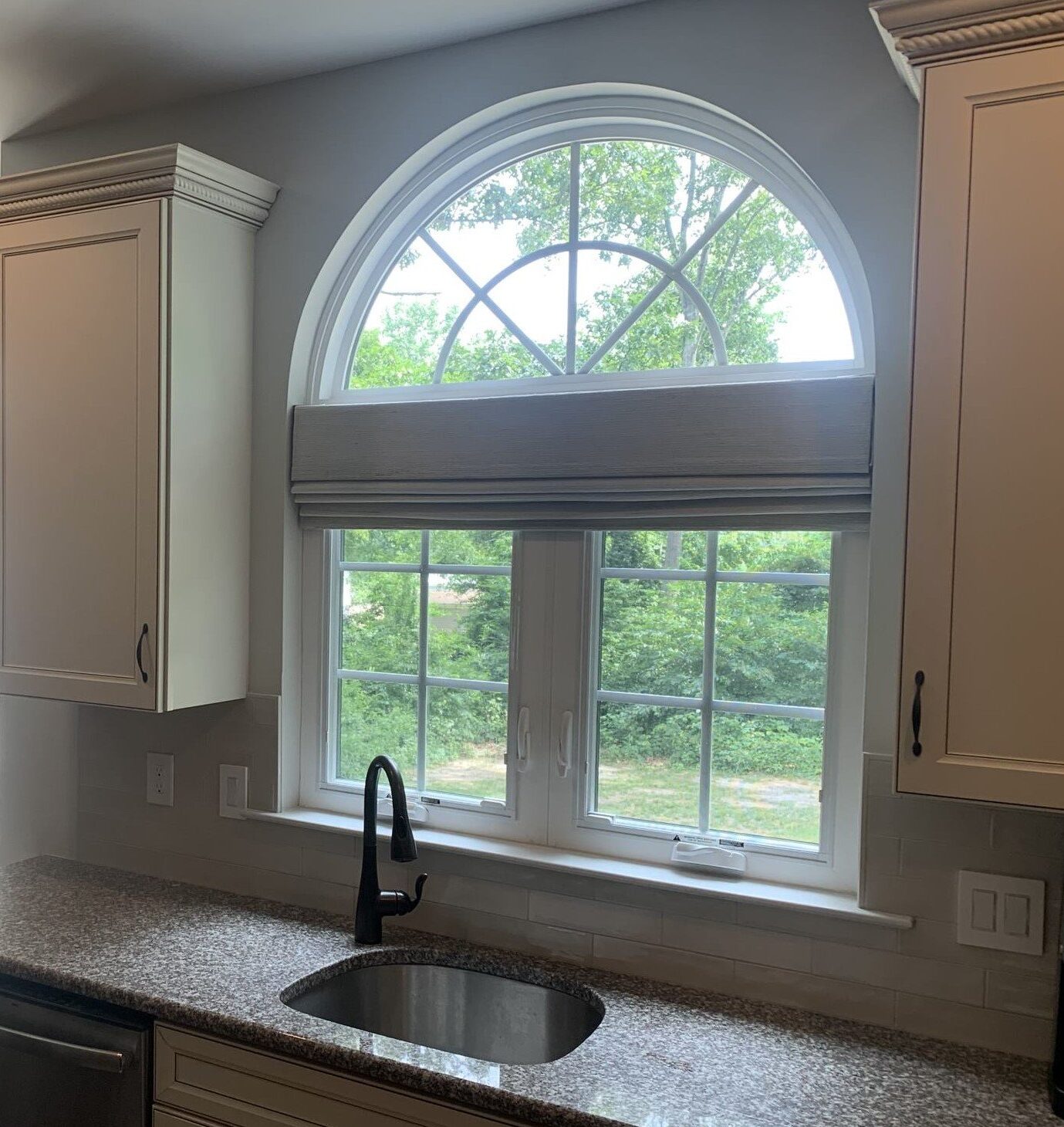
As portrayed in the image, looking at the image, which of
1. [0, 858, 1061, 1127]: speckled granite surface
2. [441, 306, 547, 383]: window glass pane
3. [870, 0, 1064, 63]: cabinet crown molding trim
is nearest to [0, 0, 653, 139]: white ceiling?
[441, 306, 547, 383]: window glass pane

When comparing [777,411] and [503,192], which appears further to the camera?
[503,192]

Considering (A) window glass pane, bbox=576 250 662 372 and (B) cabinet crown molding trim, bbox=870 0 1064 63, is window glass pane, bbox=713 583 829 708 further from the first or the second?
(B) cabinet crown molding trim, bbox=870 0 1064 63

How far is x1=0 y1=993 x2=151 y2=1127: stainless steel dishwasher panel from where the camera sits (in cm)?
182

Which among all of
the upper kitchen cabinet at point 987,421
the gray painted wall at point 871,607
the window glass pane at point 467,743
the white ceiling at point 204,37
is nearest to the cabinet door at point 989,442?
the upper kitchen cabinet at point 987,421

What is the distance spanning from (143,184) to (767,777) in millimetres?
1726

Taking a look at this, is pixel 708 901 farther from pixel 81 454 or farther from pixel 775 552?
pixel 81 454

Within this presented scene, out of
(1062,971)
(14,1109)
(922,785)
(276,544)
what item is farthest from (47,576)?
(1062,971)

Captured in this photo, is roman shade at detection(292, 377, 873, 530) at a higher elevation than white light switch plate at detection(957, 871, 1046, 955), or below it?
higher

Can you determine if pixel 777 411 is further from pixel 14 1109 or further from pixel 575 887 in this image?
pixel 14 1109

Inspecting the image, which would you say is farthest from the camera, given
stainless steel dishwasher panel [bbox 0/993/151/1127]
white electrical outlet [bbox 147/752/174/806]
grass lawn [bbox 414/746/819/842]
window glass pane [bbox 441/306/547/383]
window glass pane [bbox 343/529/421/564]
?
white electrical outlet [bbox 147/752/174/806]

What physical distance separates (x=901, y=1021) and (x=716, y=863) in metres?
0.40

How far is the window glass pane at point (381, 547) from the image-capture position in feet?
7.54

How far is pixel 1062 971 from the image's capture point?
57.6 inches

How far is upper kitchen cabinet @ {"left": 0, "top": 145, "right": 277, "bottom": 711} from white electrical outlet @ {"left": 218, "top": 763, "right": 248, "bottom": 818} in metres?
0.20
